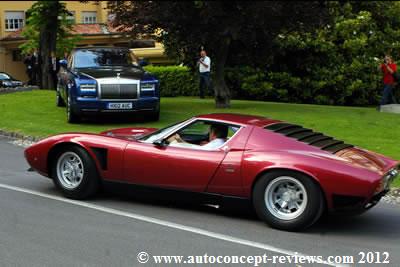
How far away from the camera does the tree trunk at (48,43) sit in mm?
25109

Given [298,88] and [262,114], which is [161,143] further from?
[298,88]

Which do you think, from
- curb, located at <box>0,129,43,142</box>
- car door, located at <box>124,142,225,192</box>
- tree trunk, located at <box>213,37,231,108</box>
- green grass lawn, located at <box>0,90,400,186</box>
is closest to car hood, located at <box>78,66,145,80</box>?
green grass lawn, located at <box>0,90,400,186</box>

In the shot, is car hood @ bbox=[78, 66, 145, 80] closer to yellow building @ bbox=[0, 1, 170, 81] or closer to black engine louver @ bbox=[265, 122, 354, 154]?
black engine louver @ bbox=[265, 122, 354, 154]

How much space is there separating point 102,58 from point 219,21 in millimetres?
3191

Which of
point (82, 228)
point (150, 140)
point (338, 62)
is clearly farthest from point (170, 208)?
point (338, 62)

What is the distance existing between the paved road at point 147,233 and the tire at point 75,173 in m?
0.13

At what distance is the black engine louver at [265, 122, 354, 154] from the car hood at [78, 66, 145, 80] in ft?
23.5

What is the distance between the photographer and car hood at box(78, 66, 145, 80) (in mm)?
13031

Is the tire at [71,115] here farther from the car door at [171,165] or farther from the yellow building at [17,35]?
the yellow building at [17,35]

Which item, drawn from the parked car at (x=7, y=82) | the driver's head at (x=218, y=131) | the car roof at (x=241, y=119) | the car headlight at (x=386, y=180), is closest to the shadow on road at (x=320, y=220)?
the car headlight at (x=386, y=180)

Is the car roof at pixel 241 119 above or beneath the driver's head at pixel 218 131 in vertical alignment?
above

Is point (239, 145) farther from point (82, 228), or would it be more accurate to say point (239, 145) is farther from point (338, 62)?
point (338, 62)

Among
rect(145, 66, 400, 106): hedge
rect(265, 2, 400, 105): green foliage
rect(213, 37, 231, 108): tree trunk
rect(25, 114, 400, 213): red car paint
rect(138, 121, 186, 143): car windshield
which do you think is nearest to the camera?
rect(25, 114, 400, 213): red car paint

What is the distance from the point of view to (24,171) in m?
8.66
